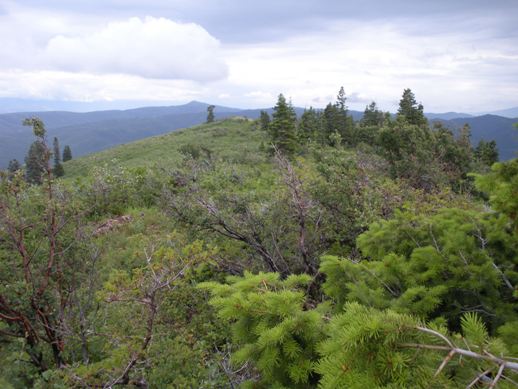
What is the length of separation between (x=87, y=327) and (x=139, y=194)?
1152cm

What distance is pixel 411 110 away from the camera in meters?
42.2

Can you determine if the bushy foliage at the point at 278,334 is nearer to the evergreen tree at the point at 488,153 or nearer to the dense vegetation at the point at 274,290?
the dense vegetation at the point at 274,290

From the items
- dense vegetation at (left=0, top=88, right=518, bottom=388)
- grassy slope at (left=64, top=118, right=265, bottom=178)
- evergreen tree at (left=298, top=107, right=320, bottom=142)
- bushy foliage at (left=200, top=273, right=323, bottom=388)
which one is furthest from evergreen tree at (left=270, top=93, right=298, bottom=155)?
bushy foliage at (left=200, top=273, right=323, bottom=388)

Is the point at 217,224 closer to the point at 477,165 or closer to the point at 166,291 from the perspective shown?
the point at 166,291

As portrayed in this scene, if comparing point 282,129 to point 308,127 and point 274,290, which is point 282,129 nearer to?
point 308,127

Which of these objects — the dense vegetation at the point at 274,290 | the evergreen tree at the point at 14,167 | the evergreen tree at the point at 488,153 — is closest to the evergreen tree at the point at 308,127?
the evergreen tree at the point at 488,153

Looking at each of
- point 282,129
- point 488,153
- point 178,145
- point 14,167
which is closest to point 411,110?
point 488,153

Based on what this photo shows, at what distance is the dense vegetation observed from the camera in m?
2.09

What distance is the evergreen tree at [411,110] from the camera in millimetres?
40500

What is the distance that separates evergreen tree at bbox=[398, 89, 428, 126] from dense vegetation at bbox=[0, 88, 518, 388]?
32.9 metres

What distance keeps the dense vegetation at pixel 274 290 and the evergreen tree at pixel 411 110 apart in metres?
32.9

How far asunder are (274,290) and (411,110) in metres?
42.9

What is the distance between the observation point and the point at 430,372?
74.2 inches

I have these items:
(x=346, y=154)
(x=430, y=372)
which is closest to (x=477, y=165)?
(x=346, y=154)
